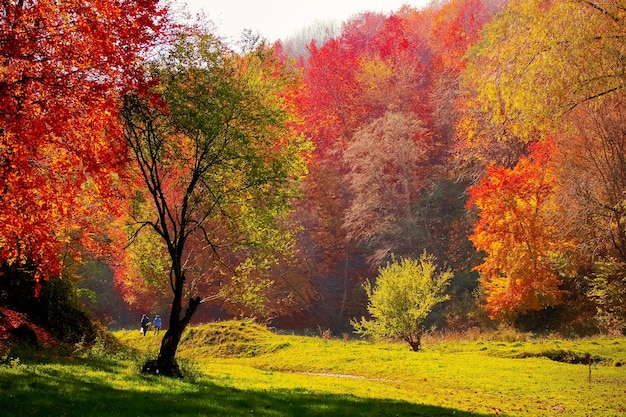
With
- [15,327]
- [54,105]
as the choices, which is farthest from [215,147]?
[15,327]

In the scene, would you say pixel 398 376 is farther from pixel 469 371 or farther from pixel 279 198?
pixel 279 198

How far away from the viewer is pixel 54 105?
11383 millimetres

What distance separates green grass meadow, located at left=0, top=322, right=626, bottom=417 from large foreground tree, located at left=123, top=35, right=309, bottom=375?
2860 mm

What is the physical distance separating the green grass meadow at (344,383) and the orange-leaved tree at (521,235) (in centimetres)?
425

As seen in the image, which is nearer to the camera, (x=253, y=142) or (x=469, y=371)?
(x=253, y=142)

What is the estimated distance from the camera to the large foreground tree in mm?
14727

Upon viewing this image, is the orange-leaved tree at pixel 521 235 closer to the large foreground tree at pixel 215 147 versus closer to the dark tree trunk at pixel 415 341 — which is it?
the dark tree trunk at pixel 415 341

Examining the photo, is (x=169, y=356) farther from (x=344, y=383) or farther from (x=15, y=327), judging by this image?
(x=15, y=327)

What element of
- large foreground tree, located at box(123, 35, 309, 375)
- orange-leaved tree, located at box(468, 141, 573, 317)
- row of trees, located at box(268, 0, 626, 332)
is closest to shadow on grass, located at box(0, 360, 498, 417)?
large foreground tree, located at box(123, 35, 309, 375)

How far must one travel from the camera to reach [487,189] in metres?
32.9

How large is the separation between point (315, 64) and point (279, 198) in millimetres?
51180

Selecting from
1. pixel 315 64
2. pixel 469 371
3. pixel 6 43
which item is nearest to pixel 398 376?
pixel 469 371

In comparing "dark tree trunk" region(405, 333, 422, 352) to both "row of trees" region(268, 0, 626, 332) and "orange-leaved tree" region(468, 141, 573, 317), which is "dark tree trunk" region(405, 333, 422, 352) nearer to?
"row of trees" region(268, 0, 626, 332)

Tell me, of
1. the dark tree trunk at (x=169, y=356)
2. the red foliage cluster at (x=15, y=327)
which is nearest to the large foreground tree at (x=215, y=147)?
the dark tree trunk at (x=169, y=356)
